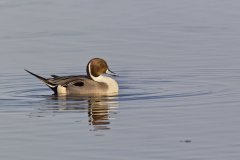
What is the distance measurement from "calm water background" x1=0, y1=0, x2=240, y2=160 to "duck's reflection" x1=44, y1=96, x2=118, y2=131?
0.07 ft

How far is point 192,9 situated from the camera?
987 inches

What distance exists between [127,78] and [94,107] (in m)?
2.63

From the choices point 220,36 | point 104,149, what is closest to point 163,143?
point 104,149

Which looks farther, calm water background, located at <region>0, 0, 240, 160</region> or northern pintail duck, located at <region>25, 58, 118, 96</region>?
northern pintail duck, located at <region>25, 58, 118, 96</region>

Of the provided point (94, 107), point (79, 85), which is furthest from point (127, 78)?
point (94, 107)

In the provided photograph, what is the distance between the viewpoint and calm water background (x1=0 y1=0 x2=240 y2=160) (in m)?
11.9

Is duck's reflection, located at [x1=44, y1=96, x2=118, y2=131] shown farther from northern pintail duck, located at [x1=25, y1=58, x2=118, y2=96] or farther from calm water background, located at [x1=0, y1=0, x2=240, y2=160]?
northern pintail duck, located at [x1=25, y1=58, x2=118, y2=96]

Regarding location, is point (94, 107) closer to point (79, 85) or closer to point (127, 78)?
point (79, 85)

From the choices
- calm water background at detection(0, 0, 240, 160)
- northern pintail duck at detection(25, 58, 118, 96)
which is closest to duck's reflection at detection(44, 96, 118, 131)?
calm water background at detection(0, 0, 240, 160)

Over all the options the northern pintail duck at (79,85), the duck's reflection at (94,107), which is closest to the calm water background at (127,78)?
the duck's reflection at (94,107)

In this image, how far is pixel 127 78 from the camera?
17969mm

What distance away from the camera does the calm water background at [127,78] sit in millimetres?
11852

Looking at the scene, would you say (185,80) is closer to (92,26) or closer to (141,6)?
(92,26)

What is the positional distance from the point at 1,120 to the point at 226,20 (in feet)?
33.4
